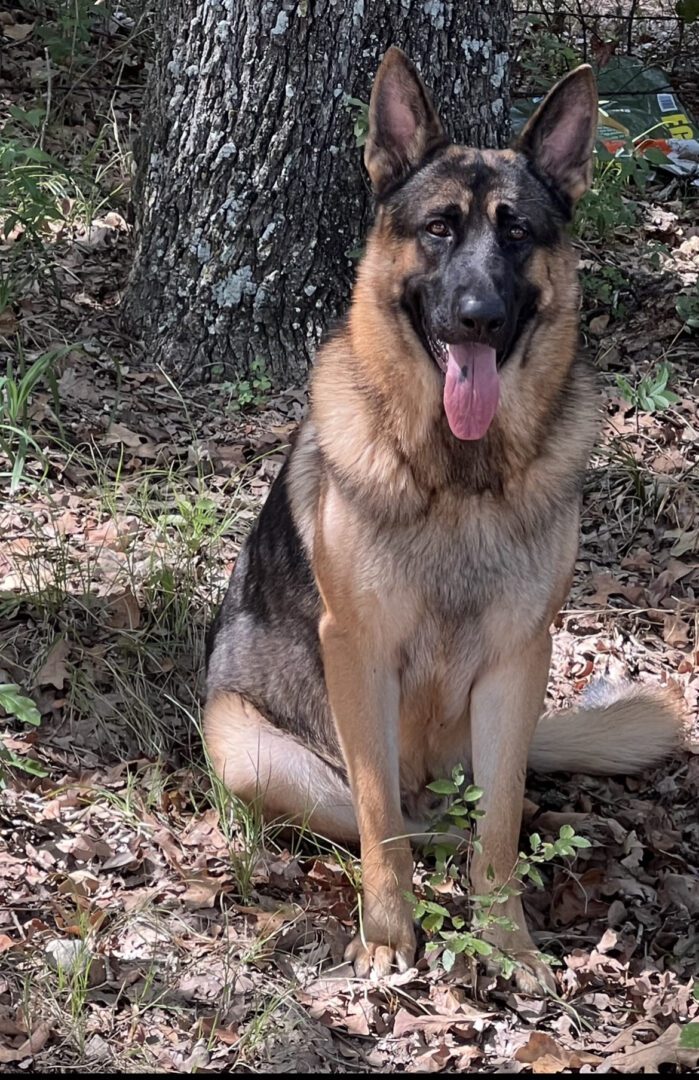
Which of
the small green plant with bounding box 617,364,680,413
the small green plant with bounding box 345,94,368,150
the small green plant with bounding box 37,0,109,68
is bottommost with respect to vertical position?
the small green plant with bounding box 617,364,680,413

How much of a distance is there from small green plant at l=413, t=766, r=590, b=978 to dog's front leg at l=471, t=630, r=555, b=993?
38 mm

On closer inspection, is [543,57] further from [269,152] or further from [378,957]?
[378,957]

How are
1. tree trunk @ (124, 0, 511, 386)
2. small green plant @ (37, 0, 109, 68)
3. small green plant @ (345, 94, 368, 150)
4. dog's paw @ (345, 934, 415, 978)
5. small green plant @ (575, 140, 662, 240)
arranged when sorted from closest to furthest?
dog's paw @ (345, 934, 415, 978) → small green plant @ (345, 94, 368, 150) → tree trunk @ (124, 0, 511, 386) → small green plant @ (575, 140, 662, 240) → small green plant @ (37, 0, 109, 68)

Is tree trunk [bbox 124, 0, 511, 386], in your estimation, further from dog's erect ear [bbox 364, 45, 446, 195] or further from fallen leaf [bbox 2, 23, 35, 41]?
fallen leaf [bbox 2, 23, 35, 41]

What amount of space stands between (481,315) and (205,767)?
1.66m

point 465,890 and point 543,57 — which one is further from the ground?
point 543,57

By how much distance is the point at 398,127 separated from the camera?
124 inches

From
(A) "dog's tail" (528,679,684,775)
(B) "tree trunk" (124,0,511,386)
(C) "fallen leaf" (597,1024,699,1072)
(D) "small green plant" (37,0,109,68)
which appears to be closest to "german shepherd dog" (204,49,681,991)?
(C) "fallen leaf" (597,1024,699,1072)

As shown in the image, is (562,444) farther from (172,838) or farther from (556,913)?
(172,838)

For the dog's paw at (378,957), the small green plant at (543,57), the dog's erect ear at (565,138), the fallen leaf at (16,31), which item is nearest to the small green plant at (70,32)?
the fallen leaf at (16,31)

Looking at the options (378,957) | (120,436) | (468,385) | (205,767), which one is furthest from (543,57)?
(378,957)

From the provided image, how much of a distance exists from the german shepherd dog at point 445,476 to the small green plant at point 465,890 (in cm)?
7

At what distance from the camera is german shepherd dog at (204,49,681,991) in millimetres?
3008

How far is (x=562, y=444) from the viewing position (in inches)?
125
